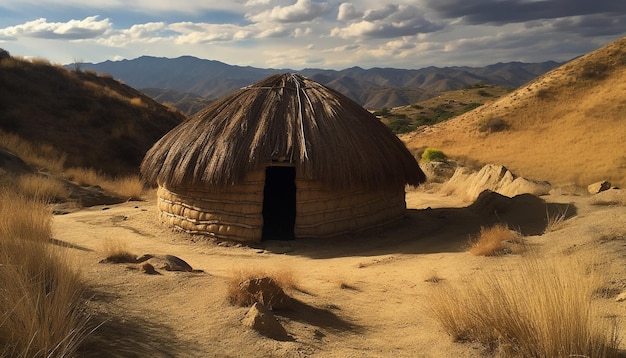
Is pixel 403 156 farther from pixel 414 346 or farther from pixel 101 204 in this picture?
pixel 101 204

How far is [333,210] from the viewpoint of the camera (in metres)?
9.47

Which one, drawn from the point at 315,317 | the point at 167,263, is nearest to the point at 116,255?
the point at 167,263

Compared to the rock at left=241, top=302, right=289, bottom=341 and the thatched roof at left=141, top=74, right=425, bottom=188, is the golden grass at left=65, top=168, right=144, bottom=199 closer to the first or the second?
the thatched roof at left=141, top=74, right=425, bottom=188

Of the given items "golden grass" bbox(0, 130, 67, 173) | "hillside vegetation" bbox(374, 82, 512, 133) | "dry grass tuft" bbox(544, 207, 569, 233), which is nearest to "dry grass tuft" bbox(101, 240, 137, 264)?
"dry grass tuft" bbox(544, 207, 569, 233)

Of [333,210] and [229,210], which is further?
[333,210]

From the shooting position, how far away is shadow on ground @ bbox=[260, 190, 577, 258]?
344 inches

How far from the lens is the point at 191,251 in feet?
28.8

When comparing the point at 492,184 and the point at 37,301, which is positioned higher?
the point at 37,301

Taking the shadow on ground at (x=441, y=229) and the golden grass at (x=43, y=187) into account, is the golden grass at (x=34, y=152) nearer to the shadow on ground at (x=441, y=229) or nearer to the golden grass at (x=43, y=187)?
the golden grass at (x=43, y=187)

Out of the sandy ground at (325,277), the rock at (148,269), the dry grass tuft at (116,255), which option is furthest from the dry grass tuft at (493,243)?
the dry grass tuft at (116,255)

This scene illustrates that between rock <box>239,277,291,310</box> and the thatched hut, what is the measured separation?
15.0 ft

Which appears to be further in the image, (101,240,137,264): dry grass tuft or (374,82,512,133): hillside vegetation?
(374,82,512,133): hillside vegetation

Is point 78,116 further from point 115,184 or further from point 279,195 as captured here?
point 279,195

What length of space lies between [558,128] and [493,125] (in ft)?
12.3
